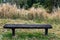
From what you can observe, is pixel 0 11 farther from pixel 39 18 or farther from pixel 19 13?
pixel 39 18

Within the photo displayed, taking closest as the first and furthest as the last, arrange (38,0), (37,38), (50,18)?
1. (37,38)
2. (50,18)
3. (38,0)

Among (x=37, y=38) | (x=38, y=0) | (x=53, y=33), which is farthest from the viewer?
(x=38, y=0)

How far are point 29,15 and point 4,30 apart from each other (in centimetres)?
268

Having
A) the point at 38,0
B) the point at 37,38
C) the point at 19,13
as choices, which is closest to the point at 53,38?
the point at 37,38

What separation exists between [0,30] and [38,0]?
793 inches

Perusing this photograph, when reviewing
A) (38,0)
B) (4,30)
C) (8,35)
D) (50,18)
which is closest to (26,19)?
(50,18)

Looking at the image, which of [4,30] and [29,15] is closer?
[4,30]

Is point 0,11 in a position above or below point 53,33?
above

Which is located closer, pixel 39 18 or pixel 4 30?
pixel 4 30

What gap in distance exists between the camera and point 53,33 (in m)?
7.83

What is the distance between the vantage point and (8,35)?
728cm

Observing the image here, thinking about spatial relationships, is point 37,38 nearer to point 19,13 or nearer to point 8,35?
point 8,35

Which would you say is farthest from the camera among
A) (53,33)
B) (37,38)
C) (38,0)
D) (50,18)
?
(38,0)

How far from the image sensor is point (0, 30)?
803 cm
